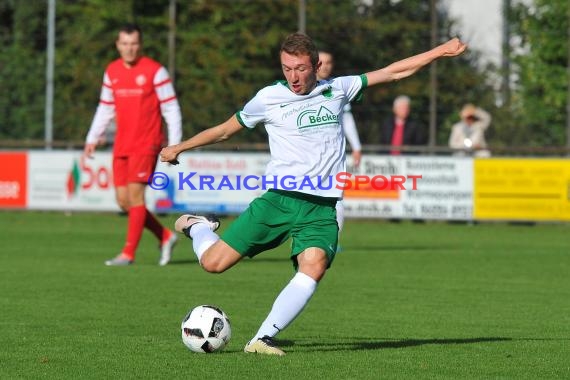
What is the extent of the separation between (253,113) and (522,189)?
1419 cm

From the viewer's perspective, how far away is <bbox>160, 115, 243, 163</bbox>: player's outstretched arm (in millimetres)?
8398

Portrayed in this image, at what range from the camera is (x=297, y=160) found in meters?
8.44

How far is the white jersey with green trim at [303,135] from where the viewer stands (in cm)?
841

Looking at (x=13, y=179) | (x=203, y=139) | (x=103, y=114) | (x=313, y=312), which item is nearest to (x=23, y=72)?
(x=13, y=179)

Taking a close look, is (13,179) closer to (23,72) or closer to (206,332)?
(23,72)

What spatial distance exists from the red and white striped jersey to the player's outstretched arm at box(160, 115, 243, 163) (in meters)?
5.71

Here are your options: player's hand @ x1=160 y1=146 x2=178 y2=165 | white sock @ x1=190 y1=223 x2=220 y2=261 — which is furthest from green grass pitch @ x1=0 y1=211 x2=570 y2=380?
player's hand @ x1=160 y1=146 x2=178 y2=165

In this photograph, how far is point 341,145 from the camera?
28.0 ft

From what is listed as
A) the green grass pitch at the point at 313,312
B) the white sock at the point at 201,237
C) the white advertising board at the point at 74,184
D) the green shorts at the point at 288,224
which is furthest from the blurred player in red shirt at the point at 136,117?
the white advertising board at the point at 74,184

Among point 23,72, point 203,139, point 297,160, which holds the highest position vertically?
point 23,72

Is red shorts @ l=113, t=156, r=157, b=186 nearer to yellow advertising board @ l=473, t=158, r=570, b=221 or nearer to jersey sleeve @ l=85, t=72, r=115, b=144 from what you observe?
jersey sleeve @ l=85, t=72, r=115, b=144

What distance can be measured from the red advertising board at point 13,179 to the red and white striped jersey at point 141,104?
9.77 meters

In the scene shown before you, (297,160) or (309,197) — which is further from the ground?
(297,160)

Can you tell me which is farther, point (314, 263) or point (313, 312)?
point (313, 312)
